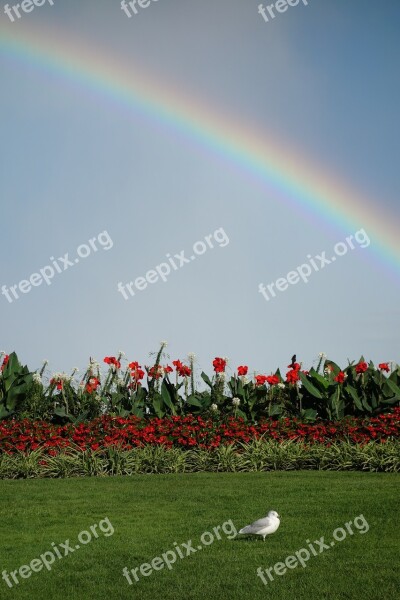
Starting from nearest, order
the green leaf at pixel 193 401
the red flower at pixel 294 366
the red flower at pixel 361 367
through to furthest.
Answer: the green leaf at pixel 193 401
the red flower at pixel 361 367
the red flower at pixel 294 366

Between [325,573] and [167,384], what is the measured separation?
8094 mm

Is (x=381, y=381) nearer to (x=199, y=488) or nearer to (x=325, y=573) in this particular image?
(x=199, y=488)

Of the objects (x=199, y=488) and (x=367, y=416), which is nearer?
(x=199, y=488)

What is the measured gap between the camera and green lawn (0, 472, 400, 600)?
6.33 m

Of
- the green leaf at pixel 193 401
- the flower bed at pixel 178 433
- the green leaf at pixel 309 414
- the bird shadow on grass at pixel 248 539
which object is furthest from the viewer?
the green leaf at pixel 193 401

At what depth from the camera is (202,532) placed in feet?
26.3

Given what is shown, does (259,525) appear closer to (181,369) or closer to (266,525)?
(266,525)

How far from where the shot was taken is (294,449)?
12422 mm

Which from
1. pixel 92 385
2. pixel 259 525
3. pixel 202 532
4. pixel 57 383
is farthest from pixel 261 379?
pixel 259 525

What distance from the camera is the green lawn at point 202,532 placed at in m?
6.33

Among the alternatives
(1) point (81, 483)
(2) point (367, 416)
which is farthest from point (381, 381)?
(1) point (81, 483)

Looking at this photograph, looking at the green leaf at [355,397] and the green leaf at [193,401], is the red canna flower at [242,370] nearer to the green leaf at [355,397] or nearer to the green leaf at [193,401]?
the green leaf at [193,401]

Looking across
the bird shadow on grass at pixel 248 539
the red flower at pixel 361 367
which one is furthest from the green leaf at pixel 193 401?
the bird shadow on grass at pixel 248 539

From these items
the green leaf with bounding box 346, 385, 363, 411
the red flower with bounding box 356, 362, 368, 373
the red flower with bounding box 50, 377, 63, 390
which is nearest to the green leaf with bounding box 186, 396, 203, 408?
the red flower with bounding box 50, 377, 63, 390
